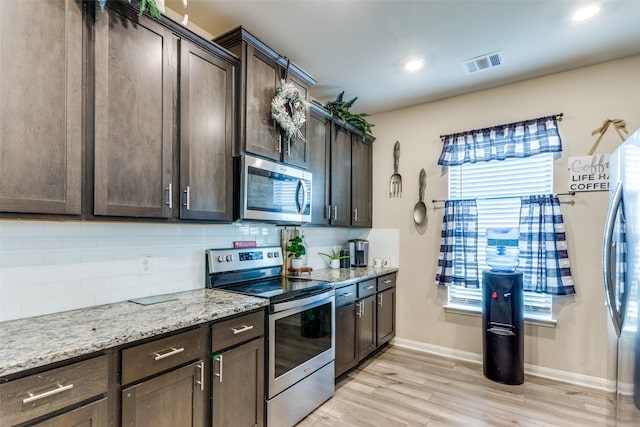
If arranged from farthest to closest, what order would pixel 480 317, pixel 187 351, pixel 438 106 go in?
pixel 438 106 < pixel 480 317 < pixel 187 351

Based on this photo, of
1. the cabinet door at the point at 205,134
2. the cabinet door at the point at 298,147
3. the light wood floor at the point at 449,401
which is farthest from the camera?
the cabinet door at the point at 298,147

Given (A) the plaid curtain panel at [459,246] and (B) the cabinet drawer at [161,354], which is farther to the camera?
(A) the plaid curtain panel at [459,246]

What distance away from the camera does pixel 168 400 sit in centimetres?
142

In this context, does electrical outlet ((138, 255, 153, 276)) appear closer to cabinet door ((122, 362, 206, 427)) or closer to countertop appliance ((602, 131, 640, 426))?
cabinet door ((122, 362, 206, 427))

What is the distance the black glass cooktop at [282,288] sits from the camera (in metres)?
2.05

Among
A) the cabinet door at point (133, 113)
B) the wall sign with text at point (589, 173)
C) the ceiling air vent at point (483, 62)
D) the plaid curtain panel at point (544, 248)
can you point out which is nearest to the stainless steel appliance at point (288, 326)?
the cabinet door at point (133, 113)

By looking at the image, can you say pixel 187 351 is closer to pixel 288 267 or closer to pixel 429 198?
pixel 288 267

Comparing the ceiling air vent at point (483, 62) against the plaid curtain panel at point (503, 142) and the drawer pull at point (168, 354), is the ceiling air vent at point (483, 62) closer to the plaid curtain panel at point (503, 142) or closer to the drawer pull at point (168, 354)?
the plaid curtain panel at point (503, 142)

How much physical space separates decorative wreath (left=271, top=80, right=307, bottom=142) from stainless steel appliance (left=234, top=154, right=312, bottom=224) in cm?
30

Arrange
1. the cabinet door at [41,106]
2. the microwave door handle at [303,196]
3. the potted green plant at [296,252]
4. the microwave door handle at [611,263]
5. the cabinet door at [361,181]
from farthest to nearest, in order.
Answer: the cabinet door at [361,181], the potted green plant at [296,252], the microwave door handle at [303,196], the microwave door handle at [611,263], the cabinet door at [41,106]

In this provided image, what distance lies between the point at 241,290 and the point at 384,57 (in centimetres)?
222

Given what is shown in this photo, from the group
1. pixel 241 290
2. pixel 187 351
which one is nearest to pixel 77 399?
pixel 187 351

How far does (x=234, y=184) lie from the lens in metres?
2.13

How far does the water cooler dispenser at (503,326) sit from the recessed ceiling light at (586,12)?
6.52 feet
